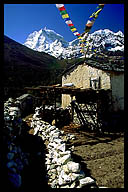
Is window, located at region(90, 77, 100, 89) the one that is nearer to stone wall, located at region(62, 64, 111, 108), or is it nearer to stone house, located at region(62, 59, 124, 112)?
stone house, located at region(62, 59, 124, 112)

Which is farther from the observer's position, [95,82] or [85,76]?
[85,76]

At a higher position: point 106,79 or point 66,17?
point 66,17

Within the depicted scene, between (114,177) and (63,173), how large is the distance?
4.73 ft

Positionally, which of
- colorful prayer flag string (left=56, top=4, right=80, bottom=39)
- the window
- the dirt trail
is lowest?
the dirt trail

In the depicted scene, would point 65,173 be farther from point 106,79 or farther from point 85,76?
point 85,76

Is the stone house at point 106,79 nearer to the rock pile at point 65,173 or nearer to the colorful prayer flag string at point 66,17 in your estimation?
the colorful prayer flag string at point 66,17

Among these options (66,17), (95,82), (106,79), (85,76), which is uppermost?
(66,17)

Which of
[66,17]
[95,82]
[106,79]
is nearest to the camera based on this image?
[66,17]

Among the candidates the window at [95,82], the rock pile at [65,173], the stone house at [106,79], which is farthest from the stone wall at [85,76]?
the rock pile at [65,173]

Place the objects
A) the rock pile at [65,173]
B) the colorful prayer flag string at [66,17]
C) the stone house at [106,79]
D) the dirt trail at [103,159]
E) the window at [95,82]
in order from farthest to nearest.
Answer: the window at [95,82], the stone house at [106,79], the colorful prayer flag string at [66,17], the dirt trail at [103,159], the rock pile at [65,173]

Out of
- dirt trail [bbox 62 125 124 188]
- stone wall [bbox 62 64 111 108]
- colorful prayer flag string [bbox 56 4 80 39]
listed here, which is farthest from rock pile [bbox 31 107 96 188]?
stone wall [bbox 62 64 111 108]

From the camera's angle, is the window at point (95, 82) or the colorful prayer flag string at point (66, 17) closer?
the colorful prayer flag string at point (66, 17)

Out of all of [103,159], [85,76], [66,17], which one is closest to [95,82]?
[85,76]

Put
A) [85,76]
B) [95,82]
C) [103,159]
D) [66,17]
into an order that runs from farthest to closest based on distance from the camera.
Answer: [85,76], [95,82], [66,17], [103,159]
